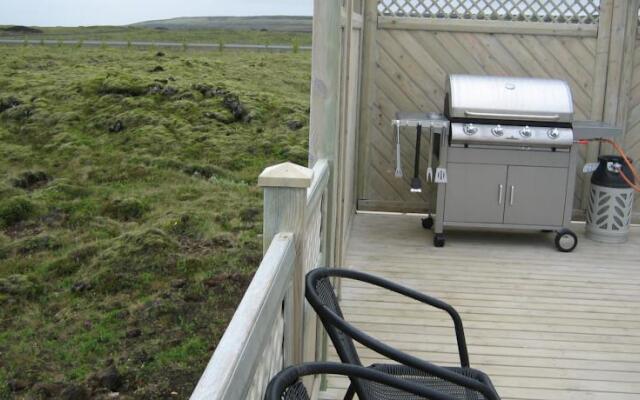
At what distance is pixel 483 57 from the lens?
5.61m

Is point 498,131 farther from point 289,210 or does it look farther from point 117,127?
point 117,127

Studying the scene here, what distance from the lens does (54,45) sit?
63.9 feet

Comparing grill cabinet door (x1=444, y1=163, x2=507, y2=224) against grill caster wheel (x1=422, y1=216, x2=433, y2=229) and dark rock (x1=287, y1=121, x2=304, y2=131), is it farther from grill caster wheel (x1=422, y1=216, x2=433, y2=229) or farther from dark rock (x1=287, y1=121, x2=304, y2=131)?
dark rock (x1=287, y1=121, x2=304, y2=131)

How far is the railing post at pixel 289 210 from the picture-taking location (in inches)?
69.9

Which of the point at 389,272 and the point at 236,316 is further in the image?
the point at 389,272

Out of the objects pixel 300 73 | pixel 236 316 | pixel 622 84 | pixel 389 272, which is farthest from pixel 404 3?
pixel 300 73

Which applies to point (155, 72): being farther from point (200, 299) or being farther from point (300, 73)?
point (200, 299)

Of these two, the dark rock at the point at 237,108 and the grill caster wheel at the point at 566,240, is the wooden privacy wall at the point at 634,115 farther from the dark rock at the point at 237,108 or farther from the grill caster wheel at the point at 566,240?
the dark rock at the point at 237,108

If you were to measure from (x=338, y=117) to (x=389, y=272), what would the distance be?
162cm

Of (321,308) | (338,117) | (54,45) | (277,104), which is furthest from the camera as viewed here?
(54,45)

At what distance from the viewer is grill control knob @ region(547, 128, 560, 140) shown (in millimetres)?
4738

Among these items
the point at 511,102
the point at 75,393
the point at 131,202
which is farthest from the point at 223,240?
the point at 511,102

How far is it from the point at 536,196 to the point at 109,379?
364 cm

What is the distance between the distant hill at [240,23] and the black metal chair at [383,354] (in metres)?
14.5
